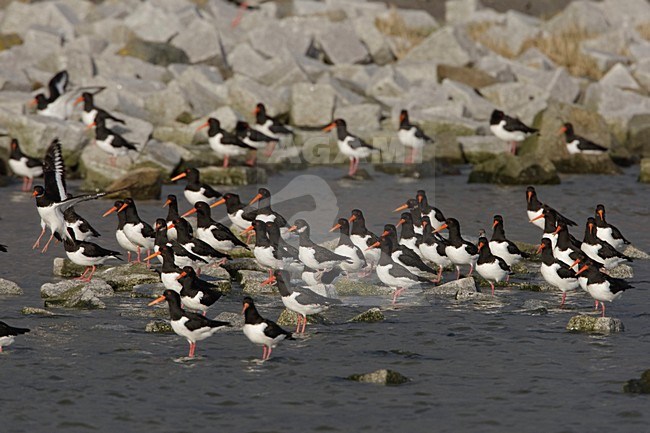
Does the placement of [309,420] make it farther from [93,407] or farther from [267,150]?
[267,150]

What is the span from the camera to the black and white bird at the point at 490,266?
664 inches

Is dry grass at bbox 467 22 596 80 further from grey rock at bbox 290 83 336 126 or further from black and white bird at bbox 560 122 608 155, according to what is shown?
grey rock at bbox 290 83 336 126

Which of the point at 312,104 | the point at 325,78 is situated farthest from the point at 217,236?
the point at 325,78

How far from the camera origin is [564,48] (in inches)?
1689

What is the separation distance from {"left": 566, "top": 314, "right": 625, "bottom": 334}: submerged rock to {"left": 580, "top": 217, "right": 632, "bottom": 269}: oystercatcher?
3.28m

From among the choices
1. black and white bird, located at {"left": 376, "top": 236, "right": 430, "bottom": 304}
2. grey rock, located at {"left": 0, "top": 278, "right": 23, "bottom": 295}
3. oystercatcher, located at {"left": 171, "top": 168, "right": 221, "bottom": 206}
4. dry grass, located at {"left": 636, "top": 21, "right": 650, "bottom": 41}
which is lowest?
grey rock, located at {"left": 0, "top": 278, "right": 23, "bottom": 295}

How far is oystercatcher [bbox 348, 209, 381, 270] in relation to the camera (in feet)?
60.4

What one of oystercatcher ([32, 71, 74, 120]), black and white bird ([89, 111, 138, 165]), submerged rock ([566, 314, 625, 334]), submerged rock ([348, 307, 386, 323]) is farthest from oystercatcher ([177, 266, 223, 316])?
oystercatcher ([32, 71, 74, 120])

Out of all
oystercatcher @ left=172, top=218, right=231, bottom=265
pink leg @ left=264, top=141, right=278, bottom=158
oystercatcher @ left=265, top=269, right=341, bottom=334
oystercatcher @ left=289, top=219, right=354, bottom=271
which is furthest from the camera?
pink leg @ left=264, top=141, right=278, bottom=158

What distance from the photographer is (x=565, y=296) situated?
16781mm

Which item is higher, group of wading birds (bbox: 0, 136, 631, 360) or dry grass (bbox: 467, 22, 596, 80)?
dry grass (bbox: 467, 22, 596, 80)

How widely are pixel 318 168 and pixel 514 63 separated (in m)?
11.5

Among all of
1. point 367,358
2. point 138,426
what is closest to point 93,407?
point 138,426

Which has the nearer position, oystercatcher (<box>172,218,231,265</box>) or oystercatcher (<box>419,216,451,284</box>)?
oystercatcher (<box>172,218,231,265</box>)
